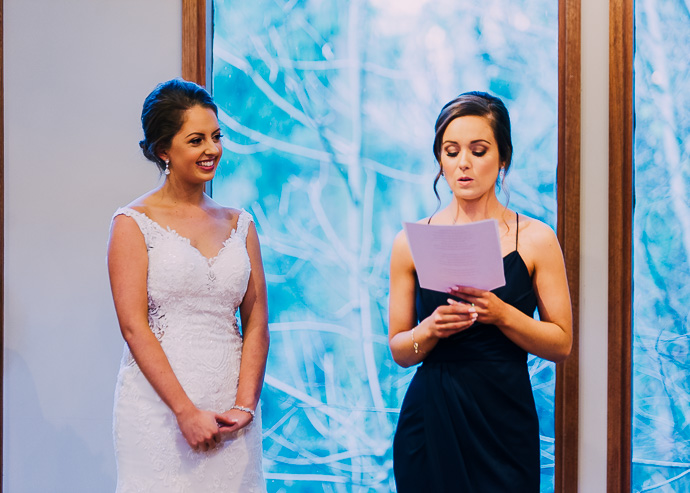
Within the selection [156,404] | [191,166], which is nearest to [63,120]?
[191,166]

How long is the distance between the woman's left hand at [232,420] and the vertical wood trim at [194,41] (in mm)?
1400

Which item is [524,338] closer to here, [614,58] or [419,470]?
[419,470]

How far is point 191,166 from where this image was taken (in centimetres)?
201

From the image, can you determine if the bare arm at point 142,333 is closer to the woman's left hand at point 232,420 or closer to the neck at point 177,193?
the woman's left hand at point 232,420

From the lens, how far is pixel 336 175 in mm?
2791

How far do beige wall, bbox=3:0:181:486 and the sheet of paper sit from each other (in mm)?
1488

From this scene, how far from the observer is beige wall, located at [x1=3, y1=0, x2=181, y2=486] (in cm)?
274

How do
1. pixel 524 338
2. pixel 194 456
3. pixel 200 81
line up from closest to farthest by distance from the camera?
pixel 524 338, pixel 194 456, pixel 200 81

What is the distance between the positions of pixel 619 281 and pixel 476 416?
1.07 meters

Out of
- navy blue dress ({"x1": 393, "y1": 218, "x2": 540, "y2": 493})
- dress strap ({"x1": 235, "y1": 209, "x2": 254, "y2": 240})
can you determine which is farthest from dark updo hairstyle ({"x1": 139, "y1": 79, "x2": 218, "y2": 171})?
navy blue dress ({"x1": 393, "y1": 218, "x2": 540, "y2": 493})

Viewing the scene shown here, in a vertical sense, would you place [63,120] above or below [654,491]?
above

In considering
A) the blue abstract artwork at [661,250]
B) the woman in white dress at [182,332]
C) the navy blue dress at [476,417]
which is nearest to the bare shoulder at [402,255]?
the navy blue dress at [476,417]

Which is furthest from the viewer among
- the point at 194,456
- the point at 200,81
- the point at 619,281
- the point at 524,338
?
the point at 200,81

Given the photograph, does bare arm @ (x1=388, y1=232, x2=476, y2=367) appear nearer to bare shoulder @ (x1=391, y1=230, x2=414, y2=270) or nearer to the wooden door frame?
bare shoulder @ (x1=391, y1=230, x2=414, y2=270)
